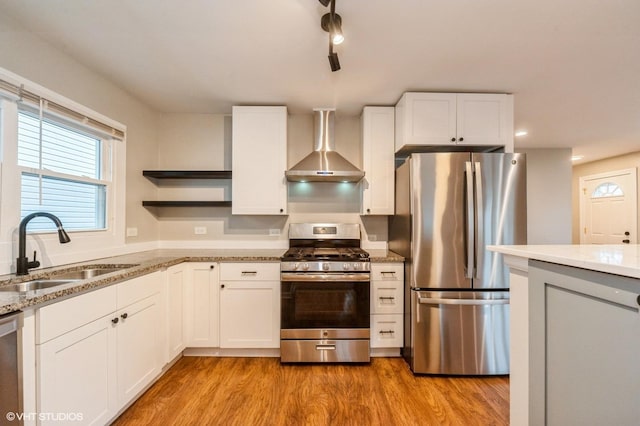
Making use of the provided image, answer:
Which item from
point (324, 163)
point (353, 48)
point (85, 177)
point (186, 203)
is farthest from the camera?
point (186, 203)

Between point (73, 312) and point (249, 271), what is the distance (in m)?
1.25

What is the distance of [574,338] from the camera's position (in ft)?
3.08

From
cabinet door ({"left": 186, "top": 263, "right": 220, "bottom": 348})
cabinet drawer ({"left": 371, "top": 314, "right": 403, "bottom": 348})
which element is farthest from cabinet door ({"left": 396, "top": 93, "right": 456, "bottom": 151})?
cabinet door ({"left": 186, "top": 263, "right": 220, "bottom": 348})

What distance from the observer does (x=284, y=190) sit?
8.95 ft

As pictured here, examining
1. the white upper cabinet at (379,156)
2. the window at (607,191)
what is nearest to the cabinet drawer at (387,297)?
the white upper cabinet at (379,156)

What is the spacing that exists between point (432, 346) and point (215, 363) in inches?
74.5

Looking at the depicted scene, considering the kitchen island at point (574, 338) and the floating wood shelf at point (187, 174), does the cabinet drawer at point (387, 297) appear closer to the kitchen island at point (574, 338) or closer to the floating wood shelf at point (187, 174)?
the kitchen island at point (574, 338)

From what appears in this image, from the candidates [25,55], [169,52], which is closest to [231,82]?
[169,52]

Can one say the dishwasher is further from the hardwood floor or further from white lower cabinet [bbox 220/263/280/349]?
white lower cabinet [bbox 220/263/280/349]

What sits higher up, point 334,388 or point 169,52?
point 169,52

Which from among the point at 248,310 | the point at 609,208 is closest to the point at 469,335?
the point at 248,310

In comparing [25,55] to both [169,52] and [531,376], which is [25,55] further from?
[531,376]

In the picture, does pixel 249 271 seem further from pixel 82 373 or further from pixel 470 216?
pixel 470 216

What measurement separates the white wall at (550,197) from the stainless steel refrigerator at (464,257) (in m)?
2.93
